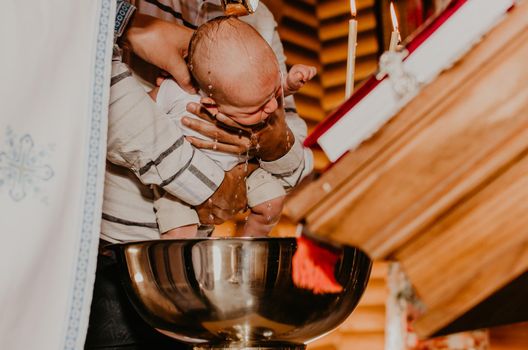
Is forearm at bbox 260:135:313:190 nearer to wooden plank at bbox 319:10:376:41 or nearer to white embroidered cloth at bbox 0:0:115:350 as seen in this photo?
white embroidered cloth at bbox 0:0:115:350

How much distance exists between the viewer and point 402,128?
0.48 meters

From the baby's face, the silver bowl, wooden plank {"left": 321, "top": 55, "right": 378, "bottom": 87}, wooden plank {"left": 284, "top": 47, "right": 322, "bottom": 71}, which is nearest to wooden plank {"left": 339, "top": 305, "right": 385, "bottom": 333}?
wooden plank {"left": 321, "top": 55, "right": 378, "bottom": 87}

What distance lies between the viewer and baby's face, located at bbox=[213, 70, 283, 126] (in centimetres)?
107

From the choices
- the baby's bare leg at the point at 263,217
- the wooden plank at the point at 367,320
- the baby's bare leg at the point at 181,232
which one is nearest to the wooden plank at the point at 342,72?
the wooden plank at the point at 367,320

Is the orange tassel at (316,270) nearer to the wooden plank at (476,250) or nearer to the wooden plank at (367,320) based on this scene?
the wooden plank at (476,250)

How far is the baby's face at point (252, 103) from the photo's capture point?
3.52ft

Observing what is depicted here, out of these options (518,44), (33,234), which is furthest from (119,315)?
(518,44)

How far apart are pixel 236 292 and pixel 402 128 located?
387 mm

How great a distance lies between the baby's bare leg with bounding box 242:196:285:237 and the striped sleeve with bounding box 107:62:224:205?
16 centimetres

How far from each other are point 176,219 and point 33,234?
0.33 m

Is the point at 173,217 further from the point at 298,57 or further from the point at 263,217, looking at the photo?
the point at 298,57

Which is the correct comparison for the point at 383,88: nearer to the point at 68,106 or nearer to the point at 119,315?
the point at 68,106

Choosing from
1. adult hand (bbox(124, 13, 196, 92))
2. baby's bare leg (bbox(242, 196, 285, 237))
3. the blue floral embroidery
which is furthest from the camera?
baby's bare leg (bbox(242, 196, 285, 237))

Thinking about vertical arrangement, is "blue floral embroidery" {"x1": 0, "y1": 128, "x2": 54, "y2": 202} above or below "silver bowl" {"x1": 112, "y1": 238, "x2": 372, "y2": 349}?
above
